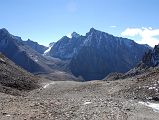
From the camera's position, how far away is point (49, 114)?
25781 mm

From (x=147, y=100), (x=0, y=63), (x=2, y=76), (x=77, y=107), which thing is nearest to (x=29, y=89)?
(x=2, y=76)

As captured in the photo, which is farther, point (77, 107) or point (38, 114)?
point (77, 107)

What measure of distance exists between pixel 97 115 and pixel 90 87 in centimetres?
2763

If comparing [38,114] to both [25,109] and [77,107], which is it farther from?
[77,107]

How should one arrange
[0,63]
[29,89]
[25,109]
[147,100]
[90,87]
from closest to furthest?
[25,109] < [147,100] < [90,87] < [29,89] < [0,63]

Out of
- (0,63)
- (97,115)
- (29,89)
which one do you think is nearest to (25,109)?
(97,115)

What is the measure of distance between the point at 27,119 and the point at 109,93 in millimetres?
21793

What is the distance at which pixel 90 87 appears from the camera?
2090 inches

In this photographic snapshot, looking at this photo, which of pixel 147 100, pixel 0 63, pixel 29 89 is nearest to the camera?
pixel 147 100

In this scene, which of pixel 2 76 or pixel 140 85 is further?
pixel 2 76

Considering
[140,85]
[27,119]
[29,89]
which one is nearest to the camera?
[27,119]

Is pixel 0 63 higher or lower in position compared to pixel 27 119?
higher

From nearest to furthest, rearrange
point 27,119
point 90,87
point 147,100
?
point 27,119 < point 147,100 < point 90,87

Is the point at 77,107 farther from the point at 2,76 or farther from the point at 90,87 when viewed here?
the point at 2,76
